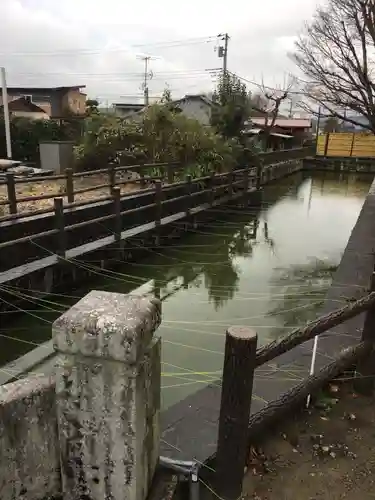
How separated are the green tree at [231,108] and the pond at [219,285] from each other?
4.77 m

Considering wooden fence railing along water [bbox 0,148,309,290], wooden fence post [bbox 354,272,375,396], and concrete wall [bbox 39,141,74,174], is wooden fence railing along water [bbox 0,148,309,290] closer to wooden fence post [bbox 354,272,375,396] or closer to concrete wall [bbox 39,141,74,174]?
wooden fence post [bbox 354,272,375,396]

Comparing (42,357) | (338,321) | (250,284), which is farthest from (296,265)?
(338,321)

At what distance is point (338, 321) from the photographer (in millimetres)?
2365

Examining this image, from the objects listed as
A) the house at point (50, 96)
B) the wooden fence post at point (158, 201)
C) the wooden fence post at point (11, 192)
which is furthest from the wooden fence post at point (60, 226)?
the house at point (50, 96)

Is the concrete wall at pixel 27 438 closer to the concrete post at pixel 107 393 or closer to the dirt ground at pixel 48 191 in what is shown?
the concrete post at pixel 107 393

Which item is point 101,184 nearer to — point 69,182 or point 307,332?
point 69,182

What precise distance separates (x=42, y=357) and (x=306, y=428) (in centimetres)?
359

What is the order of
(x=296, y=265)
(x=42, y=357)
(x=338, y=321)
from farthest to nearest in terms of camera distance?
(x=296, y=265) → (x=42, y=357) → (x=338, y=321)

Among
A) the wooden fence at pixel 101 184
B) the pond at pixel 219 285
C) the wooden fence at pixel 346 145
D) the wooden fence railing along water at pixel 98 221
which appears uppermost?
the wooden fence at pixel 346 145

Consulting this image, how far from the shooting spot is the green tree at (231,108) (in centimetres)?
1617


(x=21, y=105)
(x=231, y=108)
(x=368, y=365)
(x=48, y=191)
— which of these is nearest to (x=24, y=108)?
(x=21, y=105)

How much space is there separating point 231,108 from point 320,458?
15488 mm

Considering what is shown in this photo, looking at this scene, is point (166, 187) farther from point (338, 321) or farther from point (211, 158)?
point (338, 321)

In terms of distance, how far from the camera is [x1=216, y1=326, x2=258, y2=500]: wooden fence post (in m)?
1.69
